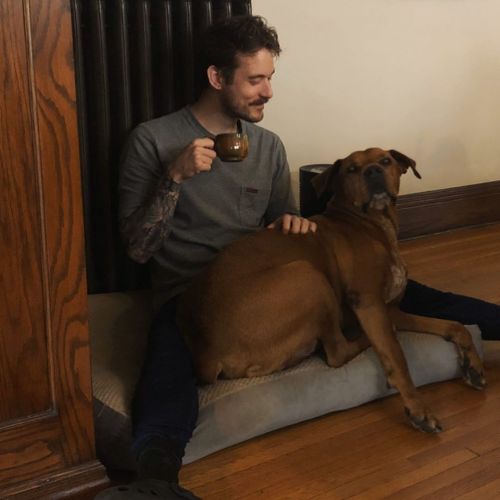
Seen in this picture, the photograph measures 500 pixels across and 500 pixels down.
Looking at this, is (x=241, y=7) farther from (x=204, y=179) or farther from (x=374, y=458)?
(x=374, y=458)

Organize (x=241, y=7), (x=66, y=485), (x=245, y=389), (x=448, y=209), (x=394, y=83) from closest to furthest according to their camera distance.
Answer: (x=66, y=485), (x=245, y=389), (x=241, y=7), (x=394, y=83), (x=448, y=209)

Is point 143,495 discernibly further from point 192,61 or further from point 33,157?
point 192,61

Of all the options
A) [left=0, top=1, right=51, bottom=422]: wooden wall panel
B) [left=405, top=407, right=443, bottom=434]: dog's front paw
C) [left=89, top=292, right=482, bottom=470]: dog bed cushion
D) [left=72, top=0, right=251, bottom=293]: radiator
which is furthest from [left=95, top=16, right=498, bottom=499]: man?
[left=405, top=407, right=443, bottom=434]: dog's front paw

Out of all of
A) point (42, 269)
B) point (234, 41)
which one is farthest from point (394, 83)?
point (42, 269)

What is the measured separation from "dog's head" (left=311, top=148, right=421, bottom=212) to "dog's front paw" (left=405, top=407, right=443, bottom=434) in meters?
0.66

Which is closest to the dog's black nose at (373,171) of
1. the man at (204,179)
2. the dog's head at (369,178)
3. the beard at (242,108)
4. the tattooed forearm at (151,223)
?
the dog's head at (369,178)

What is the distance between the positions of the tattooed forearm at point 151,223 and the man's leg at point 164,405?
0.76ft

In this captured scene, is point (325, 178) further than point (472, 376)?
Yes

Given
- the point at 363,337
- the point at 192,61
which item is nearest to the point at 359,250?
the point at 363,337

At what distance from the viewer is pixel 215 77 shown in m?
2.16

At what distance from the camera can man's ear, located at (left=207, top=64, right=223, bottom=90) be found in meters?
2.16

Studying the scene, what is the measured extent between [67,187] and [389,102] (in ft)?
8.24

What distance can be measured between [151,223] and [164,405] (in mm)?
567

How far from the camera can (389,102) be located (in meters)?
3.53
